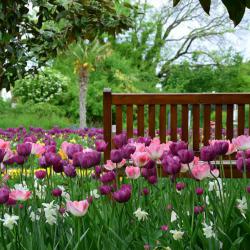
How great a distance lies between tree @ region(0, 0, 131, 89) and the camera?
4.44 metres

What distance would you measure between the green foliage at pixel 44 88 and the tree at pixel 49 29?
944 inches

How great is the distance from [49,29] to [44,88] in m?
24.3

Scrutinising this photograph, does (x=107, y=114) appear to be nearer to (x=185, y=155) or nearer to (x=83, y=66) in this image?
(x=185, y=155)

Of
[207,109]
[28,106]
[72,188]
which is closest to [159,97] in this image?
[207,109]

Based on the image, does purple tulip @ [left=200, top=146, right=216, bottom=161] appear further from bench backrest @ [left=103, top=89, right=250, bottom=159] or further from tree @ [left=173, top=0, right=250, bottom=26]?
bench backrest @ [left=103, top=89, right=250, bottom=159]

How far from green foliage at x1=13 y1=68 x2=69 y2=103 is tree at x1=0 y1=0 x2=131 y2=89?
78.7 ft

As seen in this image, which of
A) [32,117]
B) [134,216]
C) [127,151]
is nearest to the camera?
[134,216]

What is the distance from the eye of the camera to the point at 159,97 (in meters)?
5.14

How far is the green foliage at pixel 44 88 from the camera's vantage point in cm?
2925

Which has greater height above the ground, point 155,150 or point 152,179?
point 155,150

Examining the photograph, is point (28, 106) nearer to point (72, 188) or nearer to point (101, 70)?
point (101, 70)

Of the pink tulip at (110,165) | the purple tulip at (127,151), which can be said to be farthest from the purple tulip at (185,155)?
the pink tulip at (110,165)

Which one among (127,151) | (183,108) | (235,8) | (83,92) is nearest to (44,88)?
(83,92)

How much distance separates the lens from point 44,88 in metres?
29.4
